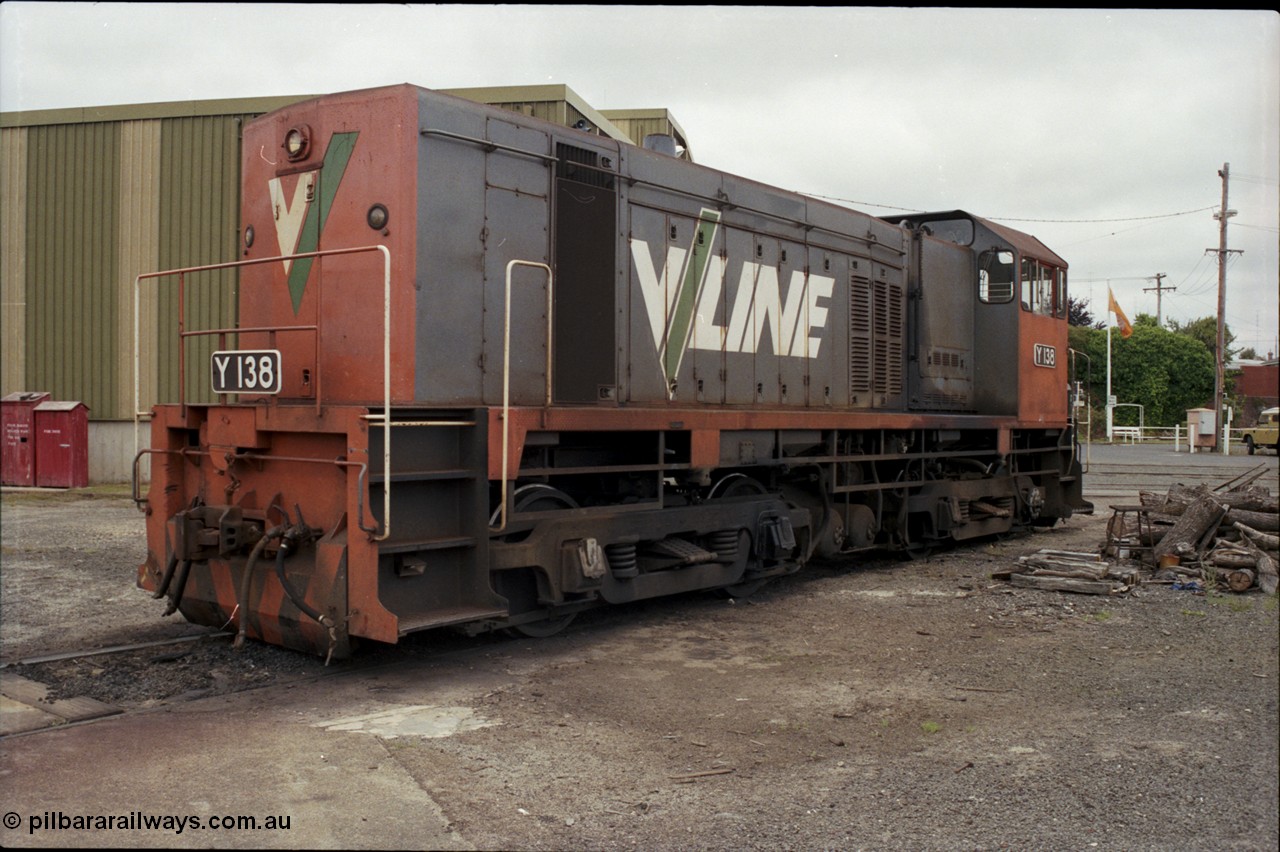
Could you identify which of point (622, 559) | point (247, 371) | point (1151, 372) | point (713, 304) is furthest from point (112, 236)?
point (1151, 372)

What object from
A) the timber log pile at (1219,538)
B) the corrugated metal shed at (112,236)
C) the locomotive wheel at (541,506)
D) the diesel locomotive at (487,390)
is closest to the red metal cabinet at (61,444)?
the corrugated metal shed at (112,236)

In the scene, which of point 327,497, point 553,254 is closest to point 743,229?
point 553,254

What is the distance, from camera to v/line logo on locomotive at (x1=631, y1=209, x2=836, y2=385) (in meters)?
7.62

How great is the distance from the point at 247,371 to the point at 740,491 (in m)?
4.15

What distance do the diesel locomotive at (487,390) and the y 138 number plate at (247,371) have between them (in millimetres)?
20

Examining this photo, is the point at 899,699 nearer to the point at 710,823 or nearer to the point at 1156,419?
the point at 710,823

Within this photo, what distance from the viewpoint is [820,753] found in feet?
15.1

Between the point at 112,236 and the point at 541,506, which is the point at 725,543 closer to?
the point at 541,506

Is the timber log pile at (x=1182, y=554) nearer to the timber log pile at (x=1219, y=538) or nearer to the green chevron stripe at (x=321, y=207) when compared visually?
the timber log pile at (x=1219, y=538)

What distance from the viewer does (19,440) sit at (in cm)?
1825

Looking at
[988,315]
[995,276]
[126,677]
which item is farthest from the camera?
[988,315]

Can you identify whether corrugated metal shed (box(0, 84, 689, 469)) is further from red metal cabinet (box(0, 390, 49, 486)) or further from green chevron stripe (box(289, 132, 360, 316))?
green chevron stripe (box(289, 132, 360, 316))

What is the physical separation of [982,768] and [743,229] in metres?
5.20

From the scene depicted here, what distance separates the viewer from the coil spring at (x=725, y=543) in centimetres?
785
